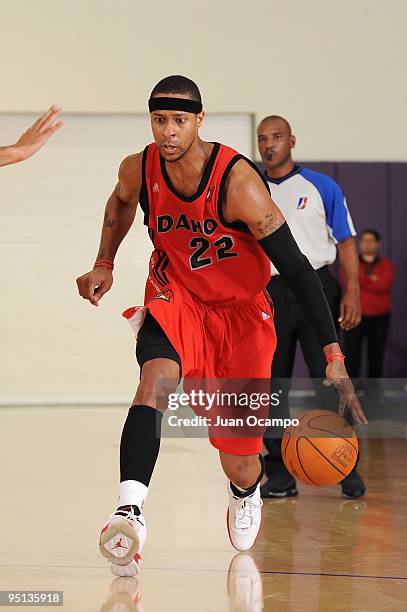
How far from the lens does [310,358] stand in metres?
6.02

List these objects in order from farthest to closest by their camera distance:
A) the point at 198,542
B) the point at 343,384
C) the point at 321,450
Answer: the point at 321,450 < the point at 198,542 < the point at 343,384

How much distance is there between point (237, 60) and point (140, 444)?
8.76 metres

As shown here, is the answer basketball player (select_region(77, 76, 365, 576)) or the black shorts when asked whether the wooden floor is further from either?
the black shorts

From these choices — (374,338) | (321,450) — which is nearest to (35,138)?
(321,450)

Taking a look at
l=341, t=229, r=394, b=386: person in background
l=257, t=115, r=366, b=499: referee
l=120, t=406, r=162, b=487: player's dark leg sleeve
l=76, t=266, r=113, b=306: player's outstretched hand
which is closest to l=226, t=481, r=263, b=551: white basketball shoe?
l=120, t=406, r=162, b=487: player's dark leg sleeve

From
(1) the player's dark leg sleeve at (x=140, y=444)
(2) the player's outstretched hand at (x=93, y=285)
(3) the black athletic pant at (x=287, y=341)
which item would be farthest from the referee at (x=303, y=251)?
(1) the player's dark leg sleeve at (x=140, y=444)

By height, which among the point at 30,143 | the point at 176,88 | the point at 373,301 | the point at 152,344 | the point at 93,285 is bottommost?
the point at 373,301

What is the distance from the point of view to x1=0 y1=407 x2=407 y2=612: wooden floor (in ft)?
12.2

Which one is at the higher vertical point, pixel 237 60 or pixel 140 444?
pixel 237 60

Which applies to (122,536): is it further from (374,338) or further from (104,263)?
(374,338)

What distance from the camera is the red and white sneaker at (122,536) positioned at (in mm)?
3457

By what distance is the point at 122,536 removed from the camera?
11.4ft

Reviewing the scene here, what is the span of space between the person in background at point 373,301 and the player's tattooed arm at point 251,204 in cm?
744

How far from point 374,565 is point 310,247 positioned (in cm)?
229
